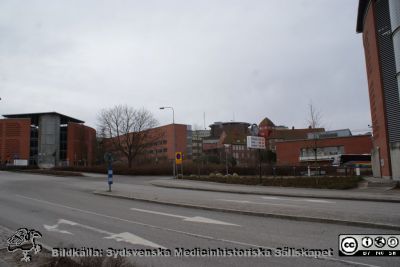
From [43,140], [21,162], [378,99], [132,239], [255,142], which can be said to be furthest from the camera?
[43,140]

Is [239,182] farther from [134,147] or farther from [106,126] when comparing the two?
[106,126]

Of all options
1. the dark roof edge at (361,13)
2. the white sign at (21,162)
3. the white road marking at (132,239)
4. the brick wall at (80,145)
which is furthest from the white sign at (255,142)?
the brick wall at (80,145)

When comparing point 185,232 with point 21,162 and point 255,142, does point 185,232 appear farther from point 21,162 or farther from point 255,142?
point 21,162

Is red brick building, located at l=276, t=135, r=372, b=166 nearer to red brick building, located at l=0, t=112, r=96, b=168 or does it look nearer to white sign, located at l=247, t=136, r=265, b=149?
white sign, located at l=247, t=136, r=265, b=149

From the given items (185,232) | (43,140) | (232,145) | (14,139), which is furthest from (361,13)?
(14,139)

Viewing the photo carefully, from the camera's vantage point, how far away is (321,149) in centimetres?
7069

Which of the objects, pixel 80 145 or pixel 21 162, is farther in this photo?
pixel 80 145

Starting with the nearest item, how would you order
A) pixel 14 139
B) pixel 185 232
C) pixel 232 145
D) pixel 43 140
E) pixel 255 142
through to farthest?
pixel 185 232 → pixel 255 142 → pixel 14 139 → pixel 43 140 → pixel 232 145

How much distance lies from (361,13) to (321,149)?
40.2 metres

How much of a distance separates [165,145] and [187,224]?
104595 mm

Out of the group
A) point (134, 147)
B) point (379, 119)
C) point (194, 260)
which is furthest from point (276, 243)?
point (134, 147)

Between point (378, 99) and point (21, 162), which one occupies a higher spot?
point (378, 99)

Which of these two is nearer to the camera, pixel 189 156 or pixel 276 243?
pixel 276 243

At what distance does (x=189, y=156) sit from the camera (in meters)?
125
